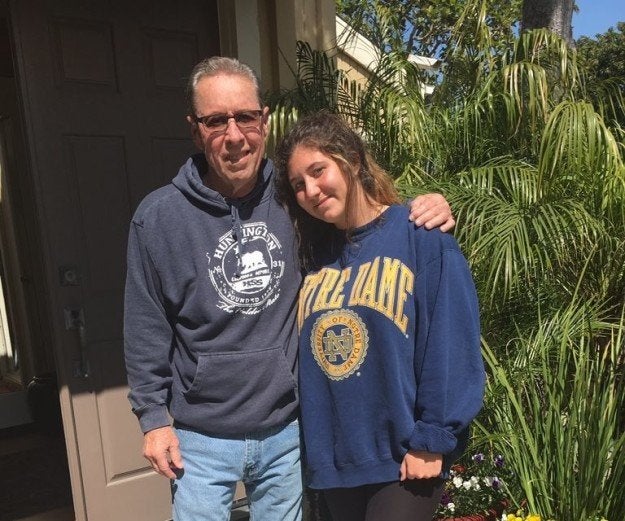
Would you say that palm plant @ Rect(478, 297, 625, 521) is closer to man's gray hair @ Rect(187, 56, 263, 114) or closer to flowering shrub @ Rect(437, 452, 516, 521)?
flowering shrub @ Rect(437, 452, 516, 521)

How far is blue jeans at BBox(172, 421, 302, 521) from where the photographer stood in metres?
1.73

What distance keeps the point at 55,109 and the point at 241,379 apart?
6.54 ft

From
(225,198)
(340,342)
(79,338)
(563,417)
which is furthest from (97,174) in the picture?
(563,417)

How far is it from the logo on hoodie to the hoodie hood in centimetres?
1

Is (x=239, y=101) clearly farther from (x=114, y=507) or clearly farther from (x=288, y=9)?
(x=114, y=507)

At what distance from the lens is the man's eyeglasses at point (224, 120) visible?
1620 mm

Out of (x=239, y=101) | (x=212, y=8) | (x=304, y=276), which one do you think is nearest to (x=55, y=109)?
(x=212, y=8)

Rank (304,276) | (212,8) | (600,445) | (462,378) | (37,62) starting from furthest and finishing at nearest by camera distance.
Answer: (212,8) → (37,62) → (600,445) → (304,276) → (462,378)

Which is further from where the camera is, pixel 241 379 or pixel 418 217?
pixel 241 379

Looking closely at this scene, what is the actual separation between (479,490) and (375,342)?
52.7 inches

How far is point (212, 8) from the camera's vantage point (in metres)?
3.48

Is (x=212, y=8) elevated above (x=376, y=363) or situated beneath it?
elevated above

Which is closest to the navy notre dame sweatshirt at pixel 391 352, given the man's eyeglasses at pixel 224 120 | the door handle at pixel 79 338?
the man's eyeglasses at pixel 224 120

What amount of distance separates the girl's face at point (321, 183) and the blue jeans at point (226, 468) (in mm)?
679
